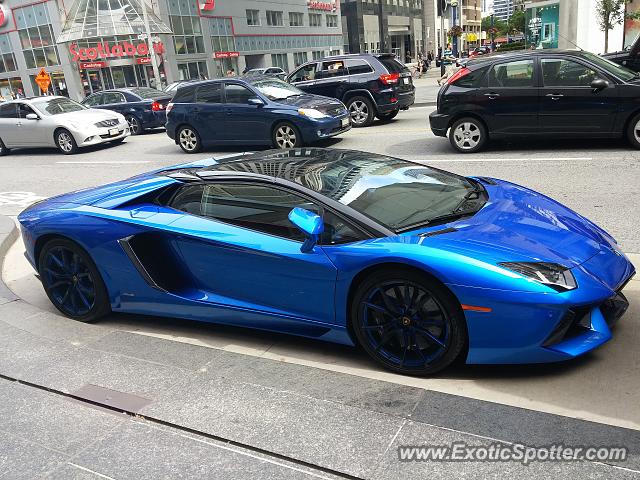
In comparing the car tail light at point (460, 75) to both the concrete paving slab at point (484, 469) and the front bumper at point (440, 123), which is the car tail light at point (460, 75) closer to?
the front bumper at point (440, 123)

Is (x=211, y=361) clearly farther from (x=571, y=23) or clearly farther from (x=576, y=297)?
(x=571, y=23)

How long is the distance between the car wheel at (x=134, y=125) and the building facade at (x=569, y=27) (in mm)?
19505

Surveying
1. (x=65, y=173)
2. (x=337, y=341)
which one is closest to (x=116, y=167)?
(x=65, y=173)

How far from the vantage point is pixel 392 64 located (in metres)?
14.3

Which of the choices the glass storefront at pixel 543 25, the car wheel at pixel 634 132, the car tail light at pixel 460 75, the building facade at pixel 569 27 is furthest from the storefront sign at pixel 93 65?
the car wheel at pixel 634 132

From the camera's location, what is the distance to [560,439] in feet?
8.61

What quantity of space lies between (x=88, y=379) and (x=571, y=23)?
30610 millimetres

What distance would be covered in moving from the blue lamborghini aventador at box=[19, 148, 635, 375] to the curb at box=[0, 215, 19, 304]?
101 centimetres

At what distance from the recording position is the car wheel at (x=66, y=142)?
14930 millimetres

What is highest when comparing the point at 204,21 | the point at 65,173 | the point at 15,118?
the point at 204,21

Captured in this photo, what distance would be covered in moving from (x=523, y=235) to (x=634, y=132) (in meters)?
6.65

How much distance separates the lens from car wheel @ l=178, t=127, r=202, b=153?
520 inches

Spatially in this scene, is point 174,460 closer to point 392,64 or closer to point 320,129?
point 320,129

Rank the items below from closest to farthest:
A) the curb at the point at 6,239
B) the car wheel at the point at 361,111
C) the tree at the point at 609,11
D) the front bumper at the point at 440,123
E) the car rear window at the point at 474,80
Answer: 1. the curb at the point at 6,239
2. the car rear window at the point at 474,80
3. the front bumper at the point at 440,123
4. the car wheel at the point at 361,111
5. the tree at the point at 609,11
